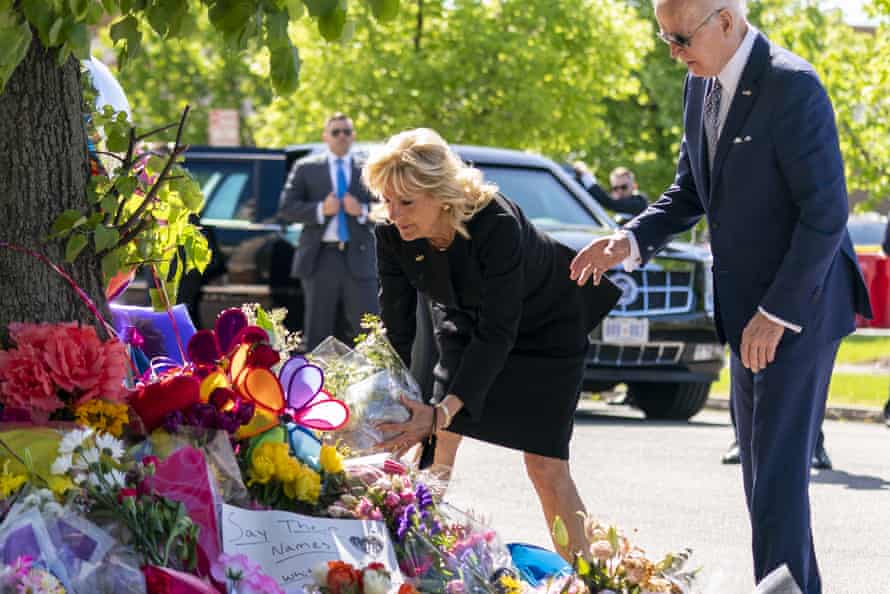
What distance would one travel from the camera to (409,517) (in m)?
3.95

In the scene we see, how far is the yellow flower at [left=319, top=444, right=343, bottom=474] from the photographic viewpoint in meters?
4.03

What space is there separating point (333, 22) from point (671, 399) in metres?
9.64

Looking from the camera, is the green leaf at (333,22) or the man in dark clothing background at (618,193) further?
the man in dark clothing background at (618,193)

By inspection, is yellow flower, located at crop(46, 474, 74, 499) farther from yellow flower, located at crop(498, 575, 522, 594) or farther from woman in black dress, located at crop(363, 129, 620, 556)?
woman in black dress, located at crop(363, 129, 620, 556)

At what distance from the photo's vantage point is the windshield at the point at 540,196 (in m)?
12.7

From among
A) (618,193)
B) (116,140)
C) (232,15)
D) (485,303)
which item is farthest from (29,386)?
(618,193)

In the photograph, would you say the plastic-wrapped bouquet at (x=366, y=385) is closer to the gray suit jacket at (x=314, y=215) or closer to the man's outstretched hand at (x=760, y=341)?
the man's outstretched hand at (x=760, y=341)

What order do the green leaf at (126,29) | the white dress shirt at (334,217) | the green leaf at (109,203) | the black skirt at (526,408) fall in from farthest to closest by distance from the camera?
the white dress shirt at (334,217)
the black skirt at (526,408)
the green leaf at (109,203)
the green leaf at (126,29)

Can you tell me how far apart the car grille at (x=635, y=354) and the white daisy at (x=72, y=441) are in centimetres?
851

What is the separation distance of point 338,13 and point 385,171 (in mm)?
1516

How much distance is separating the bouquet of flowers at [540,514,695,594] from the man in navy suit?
1108 millimetres

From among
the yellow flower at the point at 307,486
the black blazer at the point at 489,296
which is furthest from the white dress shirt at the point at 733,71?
the yellow flower at the point at 307,486

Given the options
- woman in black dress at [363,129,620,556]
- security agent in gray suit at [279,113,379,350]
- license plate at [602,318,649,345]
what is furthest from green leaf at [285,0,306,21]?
security agent in gray suit at [279,113,379,350]

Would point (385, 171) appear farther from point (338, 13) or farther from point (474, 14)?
point (474, 14)
